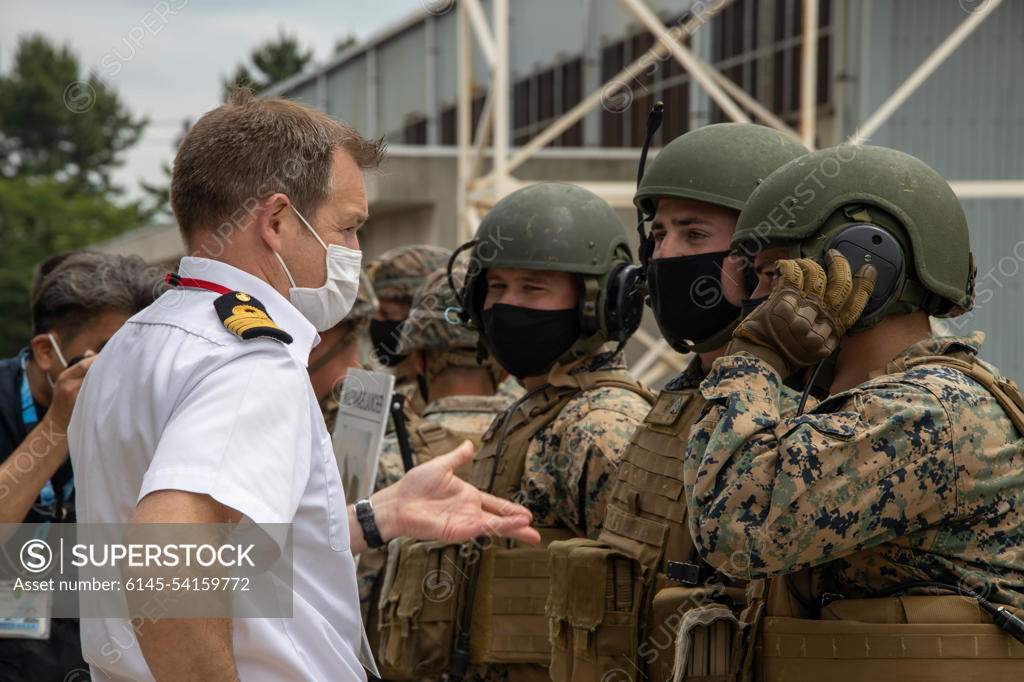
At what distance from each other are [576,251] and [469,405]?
134cm

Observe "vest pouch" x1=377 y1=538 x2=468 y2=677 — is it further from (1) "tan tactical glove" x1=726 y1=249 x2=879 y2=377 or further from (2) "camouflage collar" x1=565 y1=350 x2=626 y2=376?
(1) "tan tactical glove" x1=726 y1=249 x2=879 y2=377

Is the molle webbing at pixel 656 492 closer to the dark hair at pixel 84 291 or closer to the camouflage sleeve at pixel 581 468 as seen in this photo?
the camouflage sleeve at pixel 581 468

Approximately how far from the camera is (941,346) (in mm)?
2865

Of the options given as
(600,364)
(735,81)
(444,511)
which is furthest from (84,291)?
(735,81)

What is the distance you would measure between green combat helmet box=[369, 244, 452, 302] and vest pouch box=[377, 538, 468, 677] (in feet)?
8.36

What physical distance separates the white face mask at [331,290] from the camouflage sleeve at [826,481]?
0.98m

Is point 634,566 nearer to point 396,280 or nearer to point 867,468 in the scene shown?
point 867,468

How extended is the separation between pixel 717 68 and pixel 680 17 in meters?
1.37

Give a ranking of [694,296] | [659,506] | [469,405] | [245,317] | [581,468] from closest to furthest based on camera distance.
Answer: [245,317]
[659,506]
[694,296]
[581,468]
[469,405]

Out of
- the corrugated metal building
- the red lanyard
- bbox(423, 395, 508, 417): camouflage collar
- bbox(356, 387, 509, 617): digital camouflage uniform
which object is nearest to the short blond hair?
the red lanyard

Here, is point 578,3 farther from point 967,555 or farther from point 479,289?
point 967,555

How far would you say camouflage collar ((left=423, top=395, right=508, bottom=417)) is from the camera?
18.2 feet

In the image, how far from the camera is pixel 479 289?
4.82 meters

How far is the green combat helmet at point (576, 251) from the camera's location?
4.44 m
